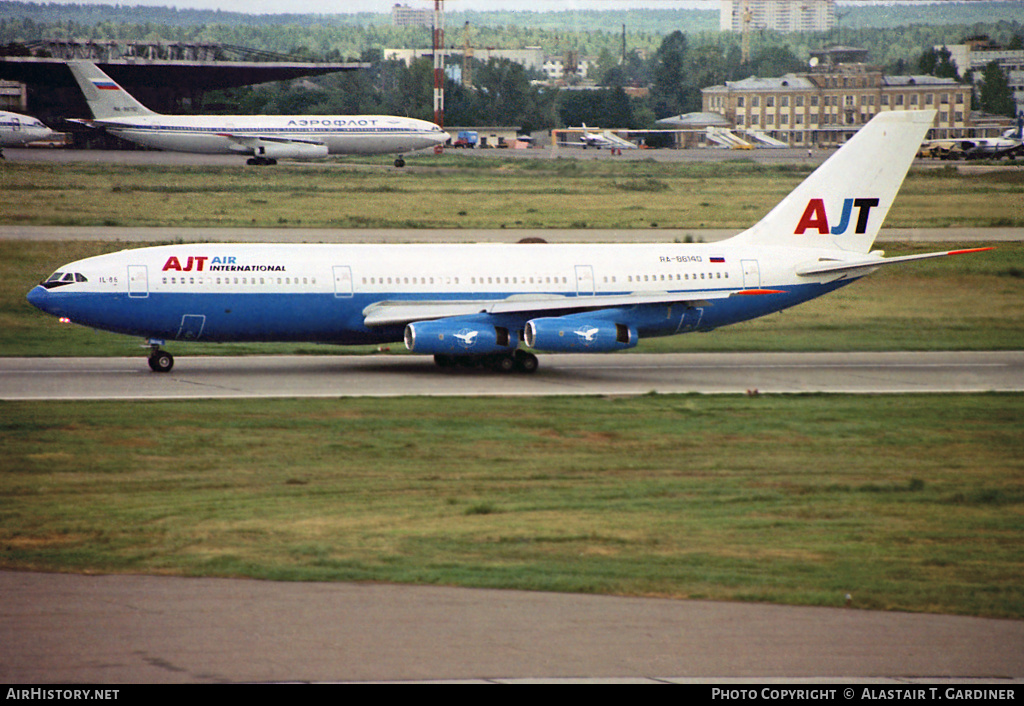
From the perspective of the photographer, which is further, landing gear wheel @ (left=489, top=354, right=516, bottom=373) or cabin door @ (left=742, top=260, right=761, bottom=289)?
cabin door @ (left=742, top=260, right=761, bottom=289)

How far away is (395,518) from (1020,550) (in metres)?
11.2

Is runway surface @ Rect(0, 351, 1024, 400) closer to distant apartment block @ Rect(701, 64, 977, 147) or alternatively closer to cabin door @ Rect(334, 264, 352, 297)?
cabin door @ Rect(334, 264, 352, 297)

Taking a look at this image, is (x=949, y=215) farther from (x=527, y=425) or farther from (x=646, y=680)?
(x=646, y=680)

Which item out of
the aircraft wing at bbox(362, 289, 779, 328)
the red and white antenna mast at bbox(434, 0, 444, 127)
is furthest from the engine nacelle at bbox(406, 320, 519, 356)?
the red and white antenna mast at bbox(434, 0, 444, 127)

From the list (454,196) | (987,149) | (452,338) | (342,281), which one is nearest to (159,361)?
(342,281)

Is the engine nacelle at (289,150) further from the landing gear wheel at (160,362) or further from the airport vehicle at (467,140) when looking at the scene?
Result: the landing gear wheel at (160,362)

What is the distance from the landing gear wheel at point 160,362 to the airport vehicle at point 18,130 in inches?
3657

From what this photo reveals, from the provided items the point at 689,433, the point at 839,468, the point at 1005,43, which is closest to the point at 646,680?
the point at 839,468

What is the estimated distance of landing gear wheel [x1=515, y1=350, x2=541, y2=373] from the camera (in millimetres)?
40688

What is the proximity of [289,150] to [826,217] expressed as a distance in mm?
85934

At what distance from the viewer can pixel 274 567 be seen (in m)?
19.1

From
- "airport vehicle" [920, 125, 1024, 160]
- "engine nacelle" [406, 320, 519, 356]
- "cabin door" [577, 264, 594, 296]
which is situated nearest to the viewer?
"engine nacelle" [406, 320, 519, 356]

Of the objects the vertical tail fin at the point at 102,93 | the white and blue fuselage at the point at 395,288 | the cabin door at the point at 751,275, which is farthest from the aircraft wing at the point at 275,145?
the cabin door at the point at 751,275

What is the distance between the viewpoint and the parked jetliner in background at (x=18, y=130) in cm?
12175
